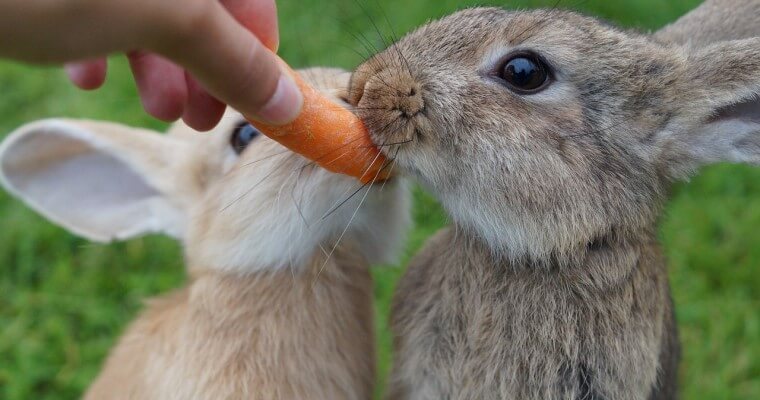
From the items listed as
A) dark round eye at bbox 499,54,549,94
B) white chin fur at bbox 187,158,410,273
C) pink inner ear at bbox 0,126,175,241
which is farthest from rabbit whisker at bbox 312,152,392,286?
pink inner ear at bbox 0,126,175,241

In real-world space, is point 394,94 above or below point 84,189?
above

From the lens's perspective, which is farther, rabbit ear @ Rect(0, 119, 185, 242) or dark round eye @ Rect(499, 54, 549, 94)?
rabbit ear @ Rect(0, 119, 185, 242)

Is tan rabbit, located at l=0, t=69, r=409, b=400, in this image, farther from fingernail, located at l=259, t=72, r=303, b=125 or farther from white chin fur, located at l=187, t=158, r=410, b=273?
fingernail, located at l=259, t=72, r=303, b=125

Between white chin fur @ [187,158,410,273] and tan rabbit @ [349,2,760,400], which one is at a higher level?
tan rabbit @ [349,2,760,400]

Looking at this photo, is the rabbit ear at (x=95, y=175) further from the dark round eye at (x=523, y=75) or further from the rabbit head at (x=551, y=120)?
the dark round eye at (x=523, y=75)

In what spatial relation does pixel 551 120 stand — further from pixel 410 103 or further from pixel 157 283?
pixel 157 283

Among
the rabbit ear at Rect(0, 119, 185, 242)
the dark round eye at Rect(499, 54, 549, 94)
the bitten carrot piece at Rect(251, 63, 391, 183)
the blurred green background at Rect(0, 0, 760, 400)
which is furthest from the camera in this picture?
the blurred green background at Rect(0, 0, 760, 400)

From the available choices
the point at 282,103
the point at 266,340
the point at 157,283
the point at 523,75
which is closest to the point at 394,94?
the point at 523,75
